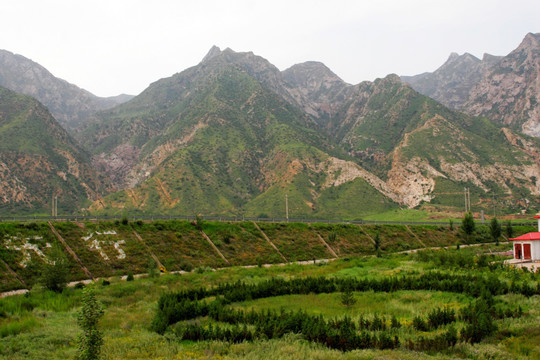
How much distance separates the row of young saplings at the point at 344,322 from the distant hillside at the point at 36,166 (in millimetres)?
116602

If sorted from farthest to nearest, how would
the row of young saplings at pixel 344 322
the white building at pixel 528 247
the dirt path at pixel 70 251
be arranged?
the white building at pixel 528 247 < the dirt path at pixel 70 251 < the row of young saplings at pixel 344 322

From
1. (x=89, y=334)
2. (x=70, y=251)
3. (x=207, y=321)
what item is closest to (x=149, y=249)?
(x=70, y=251)

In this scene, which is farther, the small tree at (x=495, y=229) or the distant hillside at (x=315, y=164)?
the distant hillside at (x=315, y=164)

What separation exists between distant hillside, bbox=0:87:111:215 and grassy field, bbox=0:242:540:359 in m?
108

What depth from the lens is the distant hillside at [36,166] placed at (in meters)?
124

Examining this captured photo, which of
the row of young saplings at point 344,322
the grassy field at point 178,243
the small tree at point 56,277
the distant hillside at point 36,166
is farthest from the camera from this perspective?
the distant hillside at point 36,166

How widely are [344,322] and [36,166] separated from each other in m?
144

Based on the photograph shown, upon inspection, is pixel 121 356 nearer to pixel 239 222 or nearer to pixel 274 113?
pixel 239 222

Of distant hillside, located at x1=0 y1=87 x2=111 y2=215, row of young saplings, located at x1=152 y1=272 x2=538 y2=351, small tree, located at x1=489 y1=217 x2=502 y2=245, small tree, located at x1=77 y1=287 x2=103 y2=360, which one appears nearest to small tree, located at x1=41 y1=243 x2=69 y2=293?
row of young saplings, located at x1=152 y1=272 x2=538 y2=351

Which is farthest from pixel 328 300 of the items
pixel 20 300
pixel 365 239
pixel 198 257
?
pixel 365 239

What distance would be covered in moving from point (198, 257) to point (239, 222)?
575 inches

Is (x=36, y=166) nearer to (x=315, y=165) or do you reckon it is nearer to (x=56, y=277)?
(x=315, y=165)

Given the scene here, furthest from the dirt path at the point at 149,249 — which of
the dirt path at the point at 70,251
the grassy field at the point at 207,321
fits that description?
the grassy field at the point at 207,321

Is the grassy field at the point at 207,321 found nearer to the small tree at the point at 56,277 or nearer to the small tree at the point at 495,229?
the small tree at the point at 56,277
